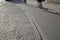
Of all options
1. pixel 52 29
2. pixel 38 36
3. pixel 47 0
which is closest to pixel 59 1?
pixel 47 0

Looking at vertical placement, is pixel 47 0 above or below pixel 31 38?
below

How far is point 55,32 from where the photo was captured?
749 centimetres

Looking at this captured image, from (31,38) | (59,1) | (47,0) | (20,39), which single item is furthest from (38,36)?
(47,0)

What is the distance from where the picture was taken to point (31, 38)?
21.4 feet

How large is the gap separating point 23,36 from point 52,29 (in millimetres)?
1963

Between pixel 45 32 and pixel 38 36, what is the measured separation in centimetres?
79

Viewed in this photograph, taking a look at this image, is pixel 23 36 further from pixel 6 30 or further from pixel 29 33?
pixel 6 30

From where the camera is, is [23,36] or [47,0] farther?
[47,0]

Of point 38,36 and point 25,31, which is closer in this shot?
point 38,36

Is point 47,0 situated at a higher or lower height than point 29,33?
lower

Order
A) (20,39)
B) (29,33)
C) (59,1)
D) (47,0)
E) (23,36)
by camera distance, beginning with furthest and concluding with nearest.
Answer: (47,0)
(59,1)
(29,33)
(23,36)
(20,39)

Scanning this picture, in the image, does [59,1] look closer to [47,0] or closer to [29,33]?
[47,0]

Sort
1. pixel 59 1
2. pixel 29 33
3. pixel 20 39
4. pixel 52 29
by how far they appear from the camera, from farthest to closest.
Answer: pixel 59 1, pixel 52 29, pixel 29 33, pixel 20 39

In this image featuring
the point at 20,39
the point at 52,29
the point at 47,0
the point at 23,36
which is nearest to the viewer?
the point at 20,39
